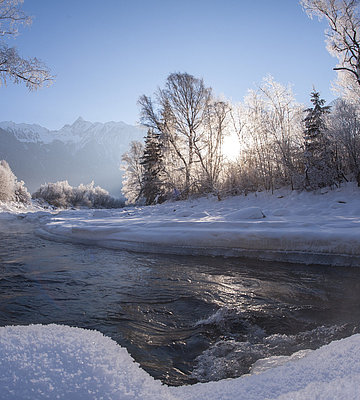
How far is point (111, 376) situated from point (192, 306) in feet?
6.39

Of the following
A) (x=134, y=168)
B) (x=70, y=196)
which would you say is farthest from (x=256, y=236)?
(x=70, y=196)

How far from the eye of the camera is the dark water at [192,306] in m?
1.87

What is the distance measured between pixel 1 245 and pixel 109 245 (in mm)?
2819

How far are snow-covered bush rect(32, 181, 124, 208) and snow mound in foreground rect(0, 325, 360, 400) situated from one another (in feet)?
168

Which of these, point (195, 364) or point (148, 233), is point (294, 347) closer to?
point (195, 364)

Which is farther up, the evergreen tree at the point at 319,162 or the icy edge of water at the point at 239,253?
the evergreen tree at the point at 319,162

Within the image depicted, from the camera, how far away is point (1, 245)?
615 centimetres

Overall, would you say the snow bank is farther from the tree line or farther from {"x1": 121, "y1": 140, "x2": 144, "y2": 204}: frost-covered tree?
{"x1": 121, "y1": 140, "x2": 144, "y2": 204}: frost-covered tree

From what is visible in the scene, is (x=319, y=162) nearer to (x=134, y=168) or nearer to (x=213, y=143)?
(x=213, y=143)

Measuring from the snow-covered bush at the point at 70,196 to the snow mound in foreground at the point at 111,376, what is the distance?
51267mm

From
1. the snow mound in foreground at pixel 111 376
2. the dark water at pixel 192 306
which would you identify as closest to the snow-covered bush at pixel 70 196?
the dark water at pixel 192 306

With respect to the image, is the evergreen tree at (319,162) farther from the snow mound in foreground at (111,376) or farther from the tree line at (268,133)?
the snow mound in foreground at (111,376)

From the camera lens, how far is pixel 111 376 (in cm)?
85

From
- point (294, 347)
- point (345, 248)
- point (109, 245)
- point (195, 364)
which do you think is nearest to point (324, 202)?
point (345, 248)
